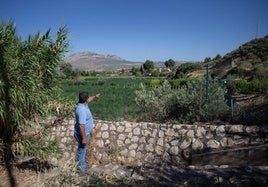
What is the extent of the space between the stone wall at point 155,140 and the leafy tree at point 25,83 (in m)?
2.12

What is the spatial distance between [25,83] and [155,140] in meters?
4.22

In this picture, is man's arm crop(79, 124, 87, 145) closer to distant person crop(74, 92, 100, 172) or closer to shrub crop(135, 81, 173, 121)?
distant person crop(74, 92, 100, 172)

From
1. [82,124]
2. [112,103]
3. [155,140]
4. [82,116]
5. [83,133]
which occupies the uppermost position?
[112,103]

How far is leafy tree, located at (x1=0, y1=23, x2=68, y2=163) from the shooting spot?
16.4ft

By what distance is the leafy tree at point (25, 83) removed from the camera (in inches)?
197

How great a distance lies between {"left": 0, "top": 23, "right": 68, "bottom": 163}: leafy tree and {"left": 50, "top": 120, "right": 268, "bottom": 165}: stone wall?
2.12 metres

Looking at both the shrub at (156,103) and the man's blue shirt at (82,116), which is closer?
the man's blue shirt at (82,116)

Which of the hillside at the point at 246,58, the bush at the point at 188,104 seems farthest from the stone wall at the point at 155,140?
the hillside at the point at 246,58

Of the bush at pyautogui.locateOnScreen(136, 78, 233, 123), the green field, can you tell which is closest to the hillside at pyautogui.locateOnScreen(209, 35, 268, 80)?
the green field

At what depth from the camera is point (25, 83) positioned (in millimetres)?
5133

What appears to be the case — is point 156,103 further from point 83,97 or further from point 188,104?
point 83,97

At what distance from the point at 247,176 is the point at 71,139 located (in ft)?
18.5

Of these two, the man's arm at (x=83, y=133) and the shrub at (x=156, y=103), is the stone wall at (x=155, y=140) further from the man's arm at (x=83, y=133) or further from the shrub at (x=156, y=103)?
the man's arm at (x=83, y=133)

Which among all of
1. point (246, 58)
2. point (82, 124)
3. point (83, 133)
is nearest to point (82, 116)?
point (82, 124)
